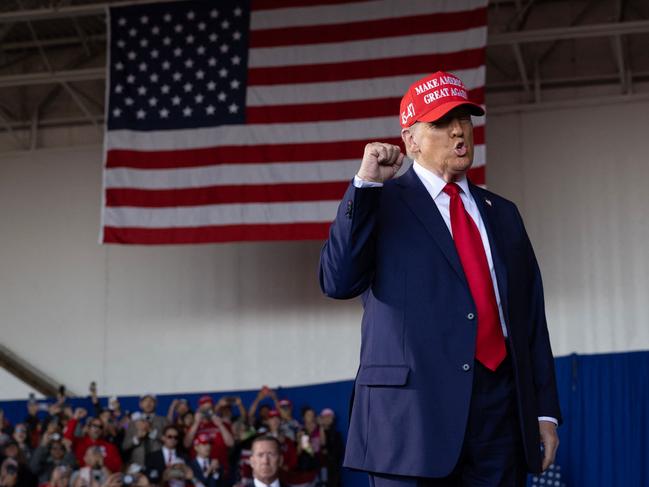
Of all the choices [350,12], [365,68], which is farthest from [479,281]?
[350,12]

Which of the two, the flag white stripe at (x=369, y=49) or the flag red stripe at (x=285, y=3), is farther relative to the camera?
the flag red stripe at (x=285, y=3)

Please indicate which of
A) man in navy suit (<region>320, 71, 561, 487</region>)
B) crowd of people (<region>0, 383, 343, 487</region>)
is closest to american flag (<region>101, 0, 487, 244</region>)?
crowd of people (<region>0, 383, 343, 487</region>)

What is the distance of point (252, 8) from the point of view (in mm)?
9484

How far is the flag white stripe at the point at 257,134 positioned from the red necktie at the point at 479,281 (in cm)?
672

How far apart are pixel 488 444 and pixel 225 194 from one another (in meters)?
7.56

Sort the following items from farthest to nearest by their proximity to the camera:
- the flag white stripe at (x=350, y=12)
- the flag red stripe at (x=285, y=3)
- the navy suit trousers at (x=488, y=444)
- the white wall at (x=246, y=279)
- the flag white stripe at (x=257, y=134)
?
the white wall at (x=246, y=279)
the flag red stripe at (x=285, y=3)
the flag white stripe at (x=257, y=134)
the flag white stripe at (x=350, y=12)
the navy suit trousers at (x=488, y=444)

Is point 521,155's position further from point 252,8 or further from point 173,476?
point 173,476

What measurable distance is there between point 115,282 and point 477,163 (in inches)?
243

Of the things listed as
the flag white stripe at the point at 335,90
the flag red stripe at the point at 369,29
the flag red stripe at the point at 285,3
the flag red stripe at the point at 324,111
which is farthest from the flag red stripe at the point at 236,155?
the flag red stripe at the point at 285,3

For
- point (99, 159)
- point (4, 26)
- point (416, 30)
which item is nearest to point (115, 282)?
point (99, 159)

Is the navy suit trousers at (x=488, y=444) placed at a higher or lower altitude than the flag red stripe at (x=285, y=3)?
lower

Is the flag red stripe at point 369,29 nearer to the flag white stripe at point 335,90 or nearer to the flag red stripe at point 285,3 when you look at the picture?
the flag red stripe at point 285,3

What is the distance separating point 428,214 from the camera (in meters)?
2.09

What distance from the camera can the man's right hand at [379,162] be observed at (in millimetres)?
1965
